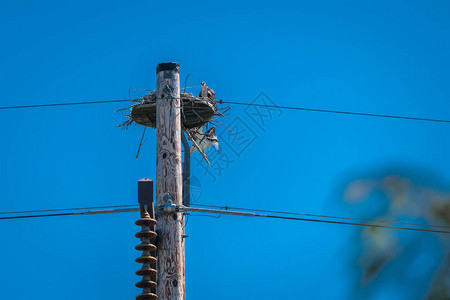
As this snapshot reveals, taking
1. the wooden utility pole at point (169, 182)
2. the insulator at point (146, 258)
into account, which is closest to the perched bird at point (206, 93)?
the wooden utility pole at point (169, 182)

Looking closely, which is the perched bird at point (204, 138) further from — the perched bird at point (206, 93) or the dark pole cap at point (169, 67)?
the dark pole cap at point (169, 67)

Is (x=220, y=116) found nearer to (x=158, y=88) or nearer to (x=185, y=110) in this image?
(x=185, y=110)

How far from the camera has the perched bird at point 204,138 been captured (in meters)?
11.1

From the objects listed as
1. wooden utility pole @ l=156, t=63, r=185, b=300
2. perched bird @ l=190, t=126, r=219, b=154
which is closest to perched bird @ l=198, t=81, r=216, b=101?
perched bird @ l=190, t=126, r=219, b=154

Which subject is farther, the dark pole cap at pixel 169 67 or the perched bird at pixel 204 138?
the perched bird at pixel 204 138

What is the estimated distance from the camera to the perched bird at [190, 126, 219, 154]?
11102 millimetres

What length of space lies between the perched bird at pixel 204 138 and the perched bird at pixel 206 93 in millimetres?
541

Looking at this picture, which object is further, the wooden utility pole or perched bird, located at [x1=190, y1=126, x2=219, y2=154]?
perched bird, located at [x1=190, y1=126, x2=219, y2=154]

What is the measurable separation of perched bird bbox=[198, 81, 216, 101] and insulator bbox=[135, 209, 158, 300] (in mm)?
4127

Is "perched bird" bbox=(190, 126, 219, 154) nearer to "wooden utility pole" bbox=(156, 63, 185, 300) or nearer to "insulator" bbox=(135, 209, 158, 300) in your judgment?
"wooden utility pole" bbox=(156, 63, 185, 300)

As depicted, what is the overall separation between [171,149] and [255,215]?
1359 millimetres

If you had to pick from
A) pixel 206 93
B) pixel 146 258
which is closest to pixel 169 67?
pixel 206 93

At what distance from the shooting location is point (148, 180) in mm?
7156

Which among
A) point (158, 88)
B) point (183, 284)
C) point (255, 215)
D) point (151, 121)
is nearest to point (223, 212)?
point (255, 215)
